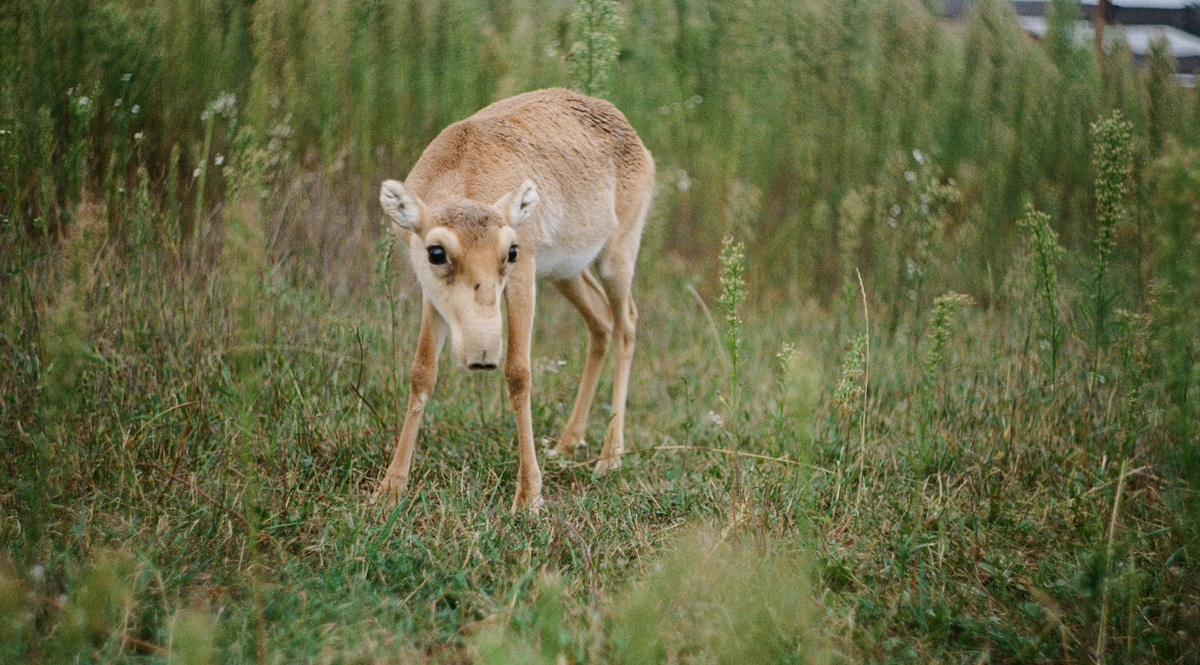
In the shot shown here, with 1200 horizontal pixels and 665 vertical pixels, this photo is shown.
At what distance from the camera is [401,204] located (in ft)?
10.9

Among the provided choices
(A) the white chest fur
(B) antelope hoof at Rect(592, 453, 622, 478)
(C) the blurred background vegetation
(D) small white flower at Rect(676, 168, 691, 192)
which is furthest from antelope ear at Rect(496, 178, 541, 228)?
(D) small white flower at Rect(676, 168, 691, 192)

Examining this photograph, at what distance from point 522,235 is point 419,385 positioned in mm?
817

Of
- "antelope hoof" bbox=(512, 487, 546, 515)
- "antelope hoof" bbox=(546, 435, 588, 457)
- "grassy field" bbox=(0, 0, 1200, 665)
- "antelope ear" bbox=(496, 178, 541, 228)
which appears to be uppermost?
"antelope ear" bbox=(496, 178, 541, 228)

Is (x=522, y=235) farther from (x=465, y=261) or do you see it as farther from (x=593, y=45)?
(x=593, y=45)

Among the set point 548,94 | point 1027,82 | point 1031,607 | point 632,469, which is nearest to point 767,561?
point 1031,607

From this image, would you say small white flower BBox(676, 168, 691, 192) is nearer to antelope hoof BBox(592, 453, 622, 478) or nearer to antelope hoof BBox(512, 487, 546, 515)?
antelope hoof BBox(592, 453, 622, 478)

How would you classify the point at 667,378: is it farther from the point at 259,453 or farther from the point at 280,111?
the point at 280,111

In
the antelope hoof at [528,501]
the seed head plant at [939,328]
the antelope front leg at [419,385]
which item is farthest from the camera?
the antelope front leg at [419,385]

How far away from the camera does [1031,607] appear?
9.18 feet

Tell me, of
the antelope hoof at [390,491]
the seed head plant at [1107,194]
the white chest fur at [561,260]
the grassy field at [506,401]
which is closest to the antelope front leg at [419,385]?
the antelope hoof at [390,491]

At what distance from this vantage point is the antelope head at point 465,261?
10.3 feet

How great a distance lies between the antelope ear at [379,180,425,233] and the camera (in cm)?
328

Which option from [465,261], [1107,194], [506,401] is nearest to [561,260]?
[506,401]

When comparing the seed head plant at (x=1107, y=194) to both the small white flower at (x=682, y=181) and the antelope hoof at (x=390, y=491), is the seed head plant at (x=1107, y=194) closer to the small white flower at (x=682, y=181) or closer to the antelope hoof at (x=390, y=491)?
the antelope hoof at (x=390, y=491)
